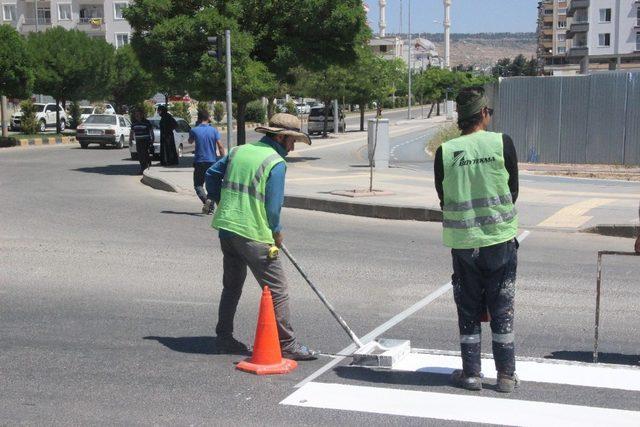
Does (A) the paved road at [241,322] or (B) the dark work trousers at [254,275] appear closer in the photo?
(A) the paved road at [241,322]

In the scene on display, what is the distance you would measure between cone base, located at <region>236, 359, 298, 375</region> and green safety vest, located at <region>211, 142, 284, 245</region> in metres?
0.85

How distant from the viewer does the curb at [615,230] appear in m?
12.8

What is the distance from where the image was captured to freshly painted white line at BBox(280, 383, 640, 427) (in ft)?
16.8

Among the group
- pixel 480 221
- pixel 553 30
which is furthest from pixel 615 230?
pixel 553 30

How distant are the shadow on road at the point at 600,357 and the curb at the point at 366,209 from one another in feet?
25.3

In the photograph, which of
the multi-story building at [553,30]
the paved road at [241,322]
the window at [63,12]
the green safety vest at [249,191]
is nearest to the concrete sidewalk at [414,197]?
the paved road at [241,322]

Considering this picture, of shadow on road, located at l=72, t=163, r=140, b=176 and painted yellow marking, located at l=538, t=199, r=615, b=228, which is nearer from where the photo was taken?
painted yellow marking, located at l=538, t=199, r=615, b=228

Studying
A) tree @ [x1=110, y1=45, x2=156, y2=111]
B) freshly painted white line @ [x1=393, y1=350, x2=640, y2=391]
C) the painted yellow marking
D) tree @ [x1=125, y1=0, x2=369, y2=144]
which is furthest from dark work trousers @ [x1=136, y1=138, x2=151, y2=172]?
tree @ [x1=110, y1=45, x2=156, y2=111]

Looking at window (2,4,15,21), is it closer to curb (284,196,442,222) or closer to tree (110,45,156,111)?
tree (110,45,156,111)

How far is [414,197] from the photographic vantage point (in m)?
16.6

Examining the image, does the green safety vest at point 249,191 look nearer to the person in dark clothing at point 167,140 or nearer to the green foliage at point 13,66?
the person in dark clothing at point 167,140

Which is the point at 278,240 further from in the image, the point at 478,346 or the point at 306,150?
the point at 306,150

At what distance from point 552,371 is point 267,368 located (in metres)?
1.98

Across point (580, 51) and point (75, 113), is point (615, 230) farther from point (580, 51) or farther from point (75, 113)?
point (580, 51)
